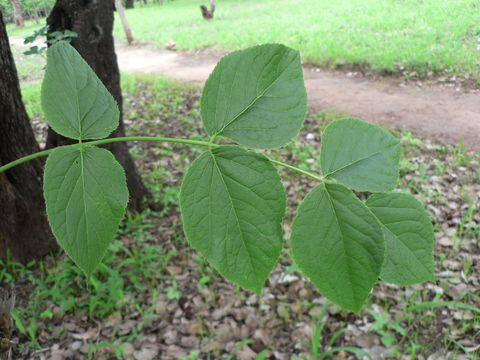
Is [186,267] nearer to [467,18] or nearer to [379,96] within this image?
[379,96]

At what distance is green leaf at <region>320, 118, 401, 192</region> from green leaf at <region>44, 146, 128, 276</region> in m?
0.23

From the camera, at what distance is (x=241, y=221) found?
376 millimetres

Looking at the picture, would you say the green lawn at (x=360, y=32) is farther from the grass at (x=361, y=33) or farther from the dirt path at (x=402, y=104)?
the dirt path at (x=402, y=104)

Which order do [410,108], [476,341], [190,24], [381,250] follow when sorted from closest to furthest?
[381,250]
[476,341]
[410,108]
[190,24]

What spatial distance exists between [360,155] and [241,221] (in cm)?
17

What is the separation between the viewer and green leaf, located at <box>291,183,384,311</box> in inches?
14.4

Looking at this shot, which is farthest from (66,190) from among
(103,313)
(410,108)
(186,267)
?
(410,108)

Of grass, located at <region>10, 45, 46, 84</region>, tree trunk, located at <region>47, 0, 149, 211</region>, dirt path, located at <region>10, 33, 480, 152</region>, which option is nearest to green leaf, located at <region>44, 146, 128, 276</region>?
tree trunk, located at <region>47, 0, 149, 211</region>

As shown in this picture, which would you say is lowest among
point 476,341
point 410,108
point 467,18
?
point 476,341

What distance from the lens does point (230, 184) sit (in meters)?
0.39

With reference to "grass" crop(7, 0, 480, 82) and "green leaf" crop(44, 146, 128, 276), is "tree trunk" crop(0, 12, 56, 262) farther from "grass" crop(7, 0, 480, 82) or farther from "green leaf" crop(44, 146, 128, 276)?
"green leaf" crop(44, 146, 128, 276)

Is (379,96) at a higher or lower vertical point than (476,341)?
higher

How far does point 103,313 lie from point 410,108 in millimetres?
5245

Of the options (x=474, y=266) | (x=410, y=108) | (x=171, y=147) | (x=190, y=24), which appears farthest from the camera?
(x=190, y=24)
